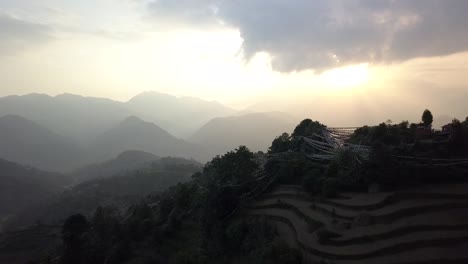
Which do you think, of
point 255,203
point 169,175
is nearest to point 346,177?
point 255,203

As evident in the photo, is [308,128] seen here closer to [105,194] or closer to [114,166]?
[105,194]

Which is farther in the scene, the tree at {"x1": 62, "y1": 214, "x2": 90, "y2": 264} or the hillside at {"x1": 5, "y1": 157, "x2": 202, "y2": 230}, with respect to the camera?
the hillside at {"x1": 5, "y1": 157, "x2": 202, "y2": 230}

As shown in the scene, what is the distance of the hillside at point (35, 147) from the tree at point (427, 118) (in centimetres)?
15416

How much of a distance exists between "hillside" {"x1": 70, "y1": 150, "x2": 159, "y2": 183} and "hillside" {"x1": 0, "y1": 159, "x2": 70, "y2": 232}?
39.1 feet

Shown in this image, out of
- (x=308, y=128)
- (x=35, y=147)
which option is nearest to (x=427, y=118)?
(x=308, y=128)

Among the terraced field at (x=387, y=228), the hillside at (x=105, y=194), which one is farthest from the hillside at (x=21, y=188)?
the terraced field at (x=387, y=228)

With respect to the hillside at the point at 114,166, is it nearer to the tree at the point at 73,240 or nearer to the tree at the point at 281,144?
the tree at the point at 281,144

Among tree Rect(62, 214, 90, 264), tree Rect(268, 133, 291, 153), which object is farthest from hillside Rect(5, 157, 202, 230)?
tree Rect(62, 214, 90, 264)

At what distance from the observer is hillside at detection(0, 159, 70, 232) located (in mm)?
90137

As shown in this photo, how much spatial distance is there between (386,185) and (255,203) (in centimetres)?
1129

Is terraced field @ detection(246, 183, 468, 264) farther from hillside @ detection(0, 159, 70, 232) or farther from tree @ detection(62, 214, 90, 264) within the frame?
hillside @ detection(0, 159, 70, 232)

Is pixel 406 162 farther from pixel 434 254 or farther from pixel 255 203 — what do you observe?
pixel 255 203

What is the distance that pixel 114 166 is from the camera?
5423 inches

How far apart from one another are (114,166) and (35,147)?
5524cm
